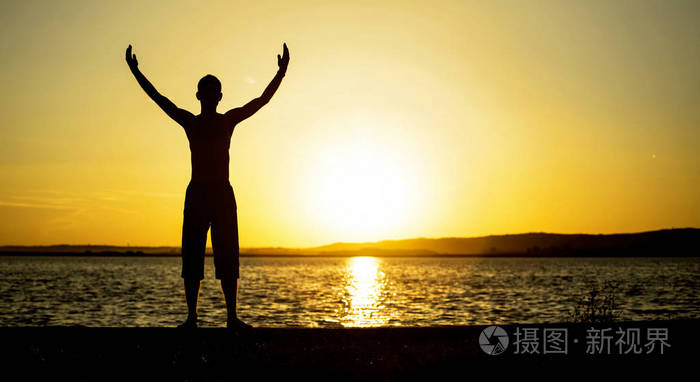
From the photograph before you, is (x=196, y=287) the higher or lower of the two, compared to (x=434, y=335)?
higher

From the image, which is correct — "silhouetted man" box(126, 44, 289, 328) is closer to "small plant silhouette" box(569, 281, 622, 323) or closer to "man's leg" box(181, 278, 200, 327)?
"man's leg" box(181, 278, 200, 327)

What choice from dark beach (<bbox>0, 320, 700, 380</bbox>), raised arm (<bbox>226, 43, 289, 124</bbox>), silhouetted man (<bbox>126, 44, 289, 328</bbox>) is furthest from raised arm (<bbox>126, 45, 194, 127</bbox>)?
dark beach (<bbox>0, 320, 700, 380</bbox>)

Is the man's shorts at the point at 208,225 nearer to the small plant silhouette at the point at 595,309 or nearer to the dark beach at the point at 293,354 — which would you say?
the dark beach at the point at 293,354

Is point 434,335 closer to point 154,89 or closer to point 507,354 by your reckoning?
point 507,354

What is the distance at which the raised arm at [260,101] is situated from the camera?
28.7 feet

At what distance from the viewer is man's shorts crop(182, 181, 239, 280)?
28.3 feet

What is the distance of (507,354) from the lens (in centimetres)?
878

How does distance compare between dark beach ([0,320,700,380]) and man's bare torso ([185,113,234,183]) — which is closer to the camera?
dark beach ([0,320,700,380])

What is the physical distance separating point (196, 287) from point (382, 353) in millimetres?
2661

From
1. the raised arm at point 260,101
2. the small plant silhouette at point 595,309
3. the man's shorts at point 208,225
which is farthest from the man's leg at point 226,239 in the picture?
the small plant silhouette at point 595,309

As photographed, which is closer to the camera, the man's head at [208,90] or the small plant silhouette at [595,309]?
the man's head at [208,90]

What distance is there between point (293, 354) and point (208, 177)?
2561 millimetres

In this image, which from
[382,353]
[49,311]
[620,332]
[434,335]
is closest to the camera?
[382,353]

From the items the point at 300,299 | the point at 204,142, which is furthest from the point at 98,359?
the point at 300,299
